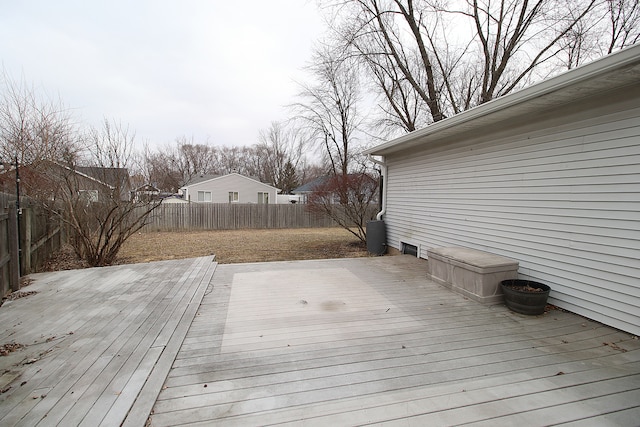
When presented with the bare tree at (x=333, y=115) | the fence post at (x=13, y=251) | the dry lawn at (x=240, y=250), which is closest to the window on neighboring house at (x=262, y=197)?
the bare tree at (x=333, y=115)

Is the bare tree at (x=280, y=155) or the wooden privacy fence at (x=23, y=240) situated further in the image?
the bare tree at (x=280, y=155)

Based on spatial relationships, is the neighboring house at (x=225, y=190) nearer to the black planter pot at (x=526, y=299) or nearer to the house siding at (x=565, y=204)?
the house siding at (x=565, y=204)

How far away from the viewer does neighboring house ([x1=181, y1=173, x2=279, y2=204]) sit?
20.2 metres

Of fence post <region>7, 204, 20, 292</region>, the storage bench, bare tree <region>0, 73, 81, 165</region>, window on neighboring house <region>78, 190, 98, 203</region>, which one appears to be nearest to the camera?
the storage bench

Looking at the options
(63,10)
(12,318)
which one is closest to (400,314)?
(12,318)

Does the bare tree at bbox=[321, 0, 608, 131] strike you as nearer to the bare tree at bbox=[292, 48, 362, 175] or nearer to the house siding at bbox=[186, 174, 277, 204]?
the bare tree at bbox=[292, 48, 362, 175]

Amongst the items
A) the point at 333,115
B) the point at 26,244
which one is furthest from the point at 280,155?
the point at 26,244

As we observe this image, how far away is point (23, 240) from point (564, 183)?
7756mm

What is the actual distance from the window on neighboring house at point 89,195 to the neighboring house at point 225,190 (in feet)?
45.5

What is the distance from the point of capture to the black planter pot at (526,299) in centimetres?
311

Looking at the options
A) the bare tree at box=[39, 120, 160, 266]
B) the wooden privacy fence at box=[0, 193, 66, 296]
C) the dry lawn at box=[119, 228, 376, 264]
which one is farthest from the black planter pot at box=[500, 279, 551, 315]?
the bare tree at box=[39, 120, 160, 266]

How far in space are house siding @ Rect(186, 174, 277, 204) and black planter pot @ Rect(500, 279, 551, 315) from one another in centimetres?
1979

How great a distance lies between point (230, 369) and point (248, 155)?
113 feet

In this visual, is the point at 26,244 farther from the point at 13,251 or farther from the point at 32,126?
the point at 32,126
